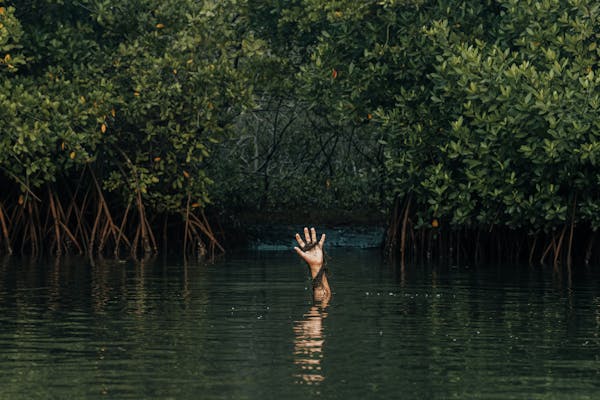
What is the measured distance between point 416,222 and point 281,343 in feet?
49.5

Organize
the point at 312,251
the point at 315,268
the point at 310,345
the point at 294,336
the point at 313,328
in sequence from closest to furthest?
the point at 310,345 → the point at 294,336 → the point at 313,328 → the point at 312,251 → the point at 315,268

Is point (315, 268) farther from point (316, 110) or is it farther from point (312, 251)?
point (316, 110)

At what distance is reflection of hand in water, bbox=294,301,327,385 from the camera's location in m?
11.0

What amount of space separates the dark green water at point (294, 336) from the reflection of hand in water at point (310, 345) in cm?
2

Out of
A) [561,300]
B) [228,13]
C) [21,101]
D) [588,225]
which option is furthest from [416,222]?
[561,300]

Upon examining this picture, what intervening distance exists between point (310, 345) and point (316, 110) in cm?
1779

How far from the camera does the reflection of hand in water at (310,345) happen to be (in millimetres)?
10992

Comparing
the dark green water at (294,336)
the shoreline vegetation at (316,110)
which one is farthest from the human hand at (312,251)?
the shoreline vegetation at (316,110)

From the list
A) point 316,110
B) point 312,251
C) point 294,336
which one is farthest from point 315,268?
point 316,110

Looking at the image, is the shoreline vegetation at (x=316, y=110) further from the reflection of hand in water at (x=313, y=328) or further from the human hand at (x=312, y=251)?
the human hand at (x=312, y=251)

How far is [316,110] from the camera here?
30.3 meters

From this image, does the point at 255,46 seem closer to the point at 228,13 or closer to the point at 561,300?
the point at 228,13

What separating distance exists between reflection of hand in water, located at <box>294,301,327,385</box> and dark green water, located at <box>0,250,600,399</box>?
0.02 metres

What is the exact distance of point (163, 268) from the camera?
23.9 m
